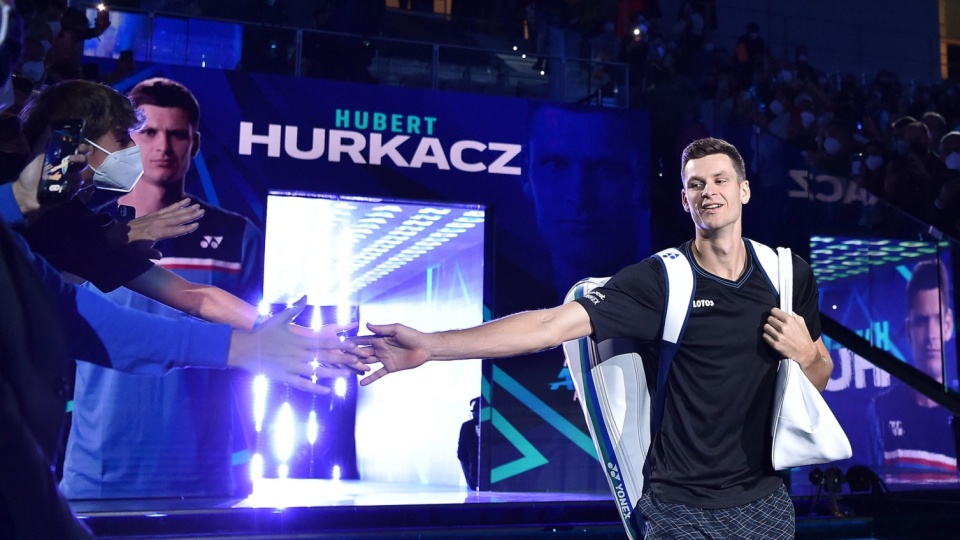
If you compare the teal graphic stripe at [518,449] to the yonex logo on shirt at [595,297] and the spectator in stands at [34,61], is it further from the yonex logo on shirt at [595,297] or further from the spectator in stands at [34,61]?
the yonex logo on shirt at [595,297]

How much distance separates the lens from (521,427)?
800cm

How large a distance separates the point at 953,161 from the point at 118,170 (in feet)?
30.9

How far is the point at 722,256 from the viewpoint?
2.96 m

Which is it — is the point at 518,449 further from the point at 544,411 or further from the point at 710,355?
the point at 710,355

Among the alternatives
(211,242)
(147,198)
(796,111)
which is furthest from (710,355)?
(796,111)

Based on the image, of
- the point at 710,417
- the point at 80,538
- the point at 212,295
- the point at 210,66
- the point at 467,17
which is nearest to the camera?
the point at 80,538

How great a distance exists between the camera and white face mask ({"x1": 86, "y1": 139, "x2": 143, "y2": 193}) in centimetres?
211

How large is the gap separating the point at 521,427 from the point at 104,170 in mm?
6200

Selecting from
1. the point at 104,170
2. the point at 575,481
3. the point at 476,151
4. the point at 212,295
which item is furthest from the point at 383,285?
the point at 104,170

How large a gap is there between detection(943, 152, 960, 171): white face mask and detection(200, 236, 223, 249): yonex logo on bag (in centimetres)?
722

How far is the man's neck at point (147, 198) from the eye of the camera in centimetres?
727

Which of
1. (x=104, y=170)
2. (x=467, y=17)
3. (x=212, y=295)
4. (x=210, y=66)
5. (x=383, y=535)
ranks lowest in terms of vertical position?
(x=383, y=535)

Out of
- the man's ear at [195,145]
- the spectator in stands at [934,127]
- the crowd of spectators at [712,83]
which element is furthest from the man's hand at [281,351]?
the spectator in stands at [934,127]

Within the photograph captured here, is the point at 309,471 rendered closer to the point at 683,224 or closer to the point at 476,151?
the point at 476,151
